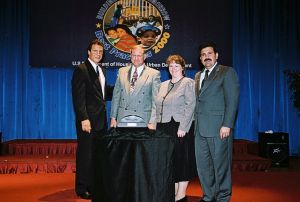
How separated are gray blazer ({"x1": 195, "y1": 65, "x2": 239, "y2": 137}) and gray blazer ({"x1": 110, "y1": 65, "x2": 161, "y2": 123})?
1.58 ft

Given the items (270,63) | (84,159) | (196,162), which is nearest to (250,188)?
(196,162)

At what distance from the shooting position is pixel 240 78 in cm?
816

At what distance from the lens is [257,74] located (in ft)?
26.9

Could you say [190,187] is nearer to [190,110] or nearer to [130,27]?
[190,110]

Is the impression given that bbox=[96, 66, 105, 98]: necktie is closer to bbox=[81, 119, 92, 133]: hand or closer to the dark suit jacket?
the dark suit jacket

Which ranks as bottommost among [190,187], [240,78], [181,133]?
[190,187]

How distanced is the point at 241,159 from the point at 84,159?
3.11 meters

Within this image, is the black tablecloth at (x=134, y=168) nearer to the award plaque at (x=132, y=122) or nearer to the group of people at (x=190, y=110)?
the award plaque at (x=132, y=122)

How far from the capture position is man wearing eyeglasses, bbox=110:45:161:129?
11.2ft

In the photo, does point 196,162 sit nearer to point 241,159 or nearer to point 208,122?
point 208,122

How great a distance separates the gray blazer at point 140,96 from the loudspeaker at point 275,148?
389 cm

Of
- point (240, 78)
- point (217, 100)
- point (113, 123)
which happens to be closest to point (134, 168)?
point (113, 123)

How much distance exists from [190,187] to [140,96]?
1.84 metres

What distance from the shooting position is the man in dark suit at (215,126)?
3.52m
